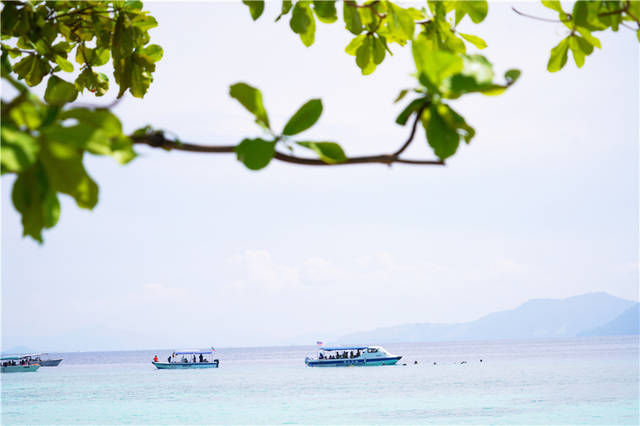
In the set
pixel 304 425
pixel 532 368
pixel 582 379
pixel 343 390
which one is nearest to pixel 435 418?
pixel 304 425

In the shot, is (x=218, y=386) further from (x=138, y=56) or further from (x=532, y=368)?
(x=138, y=56)

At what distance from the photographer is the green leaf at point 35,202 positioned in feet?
2.18

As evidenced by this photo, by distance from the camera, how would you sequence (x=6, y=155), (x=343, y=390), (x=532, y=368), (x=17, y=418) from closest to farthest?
(x=6, y=155) < (x=17, y=418) < (x=343, y=390) < (x=532, y=368)

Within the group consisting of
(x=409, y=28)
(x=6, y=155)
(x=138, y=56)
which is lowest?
(x=6, y=155)

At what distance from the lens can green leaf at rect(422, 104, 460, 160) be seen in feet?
2.38

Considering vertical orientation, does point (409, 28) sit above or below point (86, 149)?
above

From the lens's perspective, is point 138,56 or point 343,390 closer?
point 138,56

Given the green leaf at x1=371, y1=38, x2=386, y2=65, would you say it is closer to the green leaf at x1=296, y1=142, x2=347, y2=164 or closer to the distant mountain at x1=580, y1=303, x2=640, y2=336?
the green leaf at x1=296, y1=142, x2=347, y2=164

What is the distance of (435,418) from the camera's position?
2520 cm

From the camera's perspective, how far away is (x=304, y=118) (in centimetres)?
73

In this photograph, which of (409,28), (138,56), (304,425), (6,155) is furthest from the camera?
(304,425)

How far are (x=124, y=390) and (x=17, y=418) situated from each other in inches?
423

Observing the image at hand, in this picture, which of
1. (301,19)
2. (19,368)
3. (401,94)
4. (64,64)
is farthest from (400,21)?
(19,368)

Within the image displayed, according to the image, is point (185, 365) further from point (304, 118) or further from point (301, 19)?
point (304, 118)
